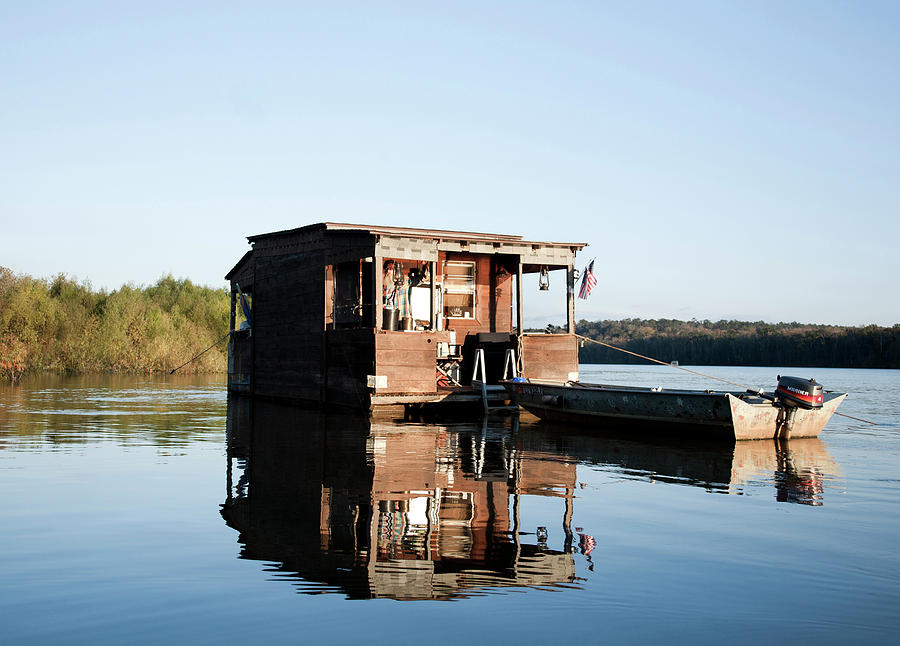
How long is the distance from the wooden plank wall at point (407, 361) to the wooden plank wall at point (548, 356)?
3636 mm

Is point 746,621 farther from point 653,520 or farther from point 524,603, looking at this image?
point 653,520

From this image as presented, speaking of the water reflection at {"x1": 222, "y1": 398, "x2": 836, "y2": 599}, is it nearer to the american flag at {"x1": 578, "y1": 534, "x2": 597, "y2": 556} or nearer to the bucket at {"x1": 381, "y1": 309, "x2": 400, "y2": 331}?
the american flag at {"x1": 578, "y1": 534, "x2": 597, "y2": 556}

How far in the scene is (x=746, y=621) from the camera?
5.19 metres

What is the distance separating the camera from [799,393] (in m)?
16.7

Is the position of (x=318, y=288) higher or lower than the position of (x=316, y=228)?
lower

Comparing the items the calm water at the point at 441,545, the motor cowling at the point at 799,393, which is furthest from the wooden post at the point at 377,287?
the motor cowling at the point at 799,393

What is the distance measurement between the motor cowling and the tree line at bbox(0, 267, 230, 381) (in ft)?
149

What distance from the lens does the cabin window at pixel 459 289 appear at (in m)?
25.5

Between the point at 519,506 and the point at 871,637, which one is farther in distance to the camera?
the point at 519,506

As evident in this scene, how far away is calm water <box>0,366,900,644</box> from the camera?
511 cm

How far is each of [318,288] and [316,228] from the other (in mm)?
1822

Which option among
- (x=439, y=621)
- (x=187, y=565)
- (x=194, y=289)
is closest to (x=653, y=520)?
(x=439, y=621)

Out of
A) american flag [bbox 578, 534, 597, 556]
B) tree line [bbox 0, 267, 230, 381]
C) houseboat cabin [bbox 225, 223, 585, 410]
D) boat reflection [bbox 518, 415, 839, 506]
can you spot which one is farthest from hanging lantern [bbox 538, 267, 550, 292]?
tree line [bbox 0, 267, 230, 381]

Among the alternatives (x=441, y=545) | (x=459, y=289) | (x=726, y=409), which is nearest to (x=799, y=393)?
(x=726, y=409)
